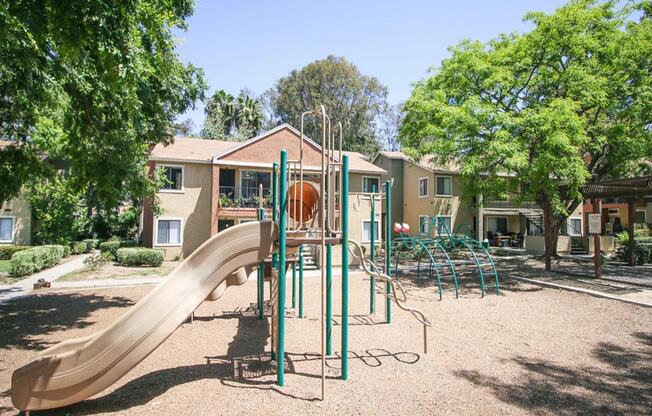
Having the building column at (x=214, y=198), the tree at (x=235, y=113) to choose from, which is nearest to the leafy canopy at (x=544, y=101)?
the building column at (x=214, y=198)

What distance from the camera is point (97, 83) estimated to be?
9.65m

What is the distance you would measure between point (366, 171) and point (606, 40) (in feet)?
50.9

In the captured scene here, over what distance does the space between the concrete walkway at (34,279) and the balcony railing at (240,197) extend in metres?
8.56

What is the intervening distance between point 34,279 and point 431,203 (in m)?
26.1

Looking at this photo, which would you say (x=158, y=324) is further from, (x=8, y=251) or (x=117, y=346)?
(x=8, y=251)

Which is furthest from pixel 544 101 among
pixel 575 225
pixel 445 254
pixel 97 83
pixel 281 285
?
pixel 575 225

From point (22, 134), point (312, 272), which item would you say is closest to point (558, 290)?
point (312, 272)

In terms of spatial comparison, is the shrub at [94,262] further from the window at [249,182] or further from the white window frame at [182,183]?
the window at [249,182]

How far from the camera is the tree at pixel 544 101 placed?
14.4 m

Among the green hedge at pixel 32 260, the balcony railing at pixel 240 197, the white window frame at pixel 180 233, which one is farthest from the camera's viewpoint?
the balcony railing at pixel 240 197

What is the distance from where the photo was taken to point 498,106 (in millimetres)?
17078

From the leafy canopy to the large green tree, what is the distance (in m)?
10.4

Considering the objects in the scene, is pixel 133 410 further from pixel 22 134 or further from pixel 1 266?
pixel 1 266

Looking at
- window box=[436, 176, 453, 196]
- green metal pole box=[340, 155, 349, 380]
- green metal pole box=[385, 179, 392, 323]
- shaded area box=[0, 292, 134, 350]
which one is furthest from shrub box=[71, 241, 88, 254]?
window box=[436, 176, 453, 196]
